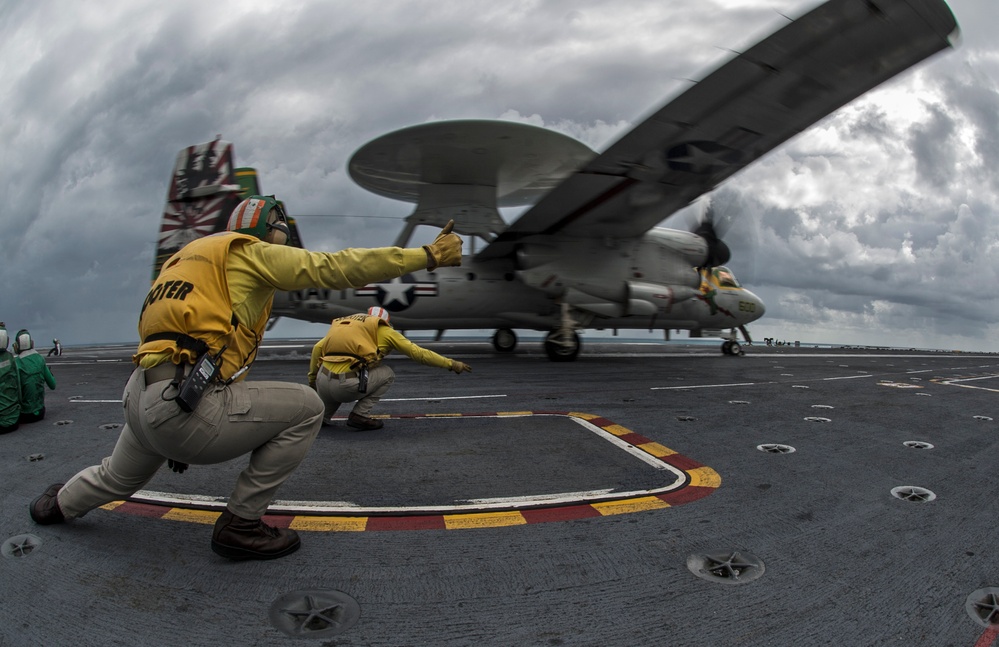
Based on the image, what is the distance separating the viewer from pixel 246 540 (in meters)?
2.63

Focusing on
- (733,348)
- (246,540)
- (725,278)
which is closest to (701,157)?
(725,278)

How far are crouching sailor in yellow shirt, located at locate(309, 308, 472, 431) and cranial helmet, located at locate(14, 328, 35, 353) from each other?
11.5 ft

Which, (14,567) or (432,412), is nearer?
(14,567)

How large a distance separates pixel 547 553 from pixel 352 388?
3.63 meters

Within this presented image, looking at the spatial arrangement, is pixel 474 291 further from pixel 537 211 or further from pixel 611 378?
pixel 611 378

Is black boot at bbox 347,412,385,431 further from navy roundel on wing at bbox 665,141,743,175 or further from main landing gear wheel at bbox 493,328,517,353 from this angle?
main landing gear wheel at bbox 493,328,517,353

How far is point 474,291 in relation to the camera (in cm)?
1570

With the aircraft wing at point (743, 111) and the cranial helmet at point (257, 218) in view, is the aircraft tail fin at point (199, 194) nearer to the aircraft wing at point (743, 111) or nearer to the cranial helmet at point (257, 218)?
the aircraft wing at point (743, 111)

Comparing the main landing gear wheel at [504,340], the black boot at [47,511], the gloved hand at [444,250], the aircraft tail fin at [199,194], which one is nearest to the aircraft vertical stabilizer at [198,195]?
the aircraft tail fin at [199,194]

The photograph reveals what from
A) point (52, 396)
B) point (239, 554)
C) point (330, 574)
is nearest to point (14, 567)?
point (239, 554)

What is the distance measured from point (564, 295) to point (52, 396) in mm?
10994

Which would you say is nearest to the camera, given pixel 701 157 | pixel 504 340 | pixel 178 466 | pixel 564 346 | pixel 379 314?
pixel 178 466

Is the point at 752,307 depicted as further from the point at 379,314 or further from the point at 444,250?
the point at 444,250

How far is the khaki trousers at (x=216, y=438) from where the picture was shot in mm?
2506
